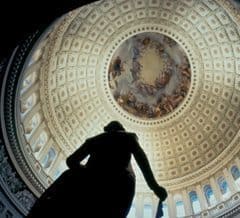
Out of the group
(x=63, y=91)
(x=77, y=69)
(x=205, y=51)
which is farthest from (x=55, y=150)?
(x=205, y=51)

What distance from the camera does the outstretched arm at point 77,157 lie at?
16.5 feet

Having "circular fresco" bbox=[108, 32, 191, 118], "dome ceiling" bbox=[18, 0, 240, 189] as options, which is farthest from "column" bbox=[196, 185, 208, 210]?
"circular fresco" bbox=[108, 32, 191, 118]

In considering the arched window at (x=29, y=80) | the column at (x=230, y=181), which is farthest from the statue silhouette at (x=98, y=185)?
the column at (x=230, y=181)

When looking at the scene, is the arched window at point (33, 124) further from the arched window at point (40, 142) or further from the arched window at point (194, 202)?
the arched window at point (194, 202)

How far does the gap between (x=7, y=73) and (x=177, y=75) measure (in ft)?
46.5

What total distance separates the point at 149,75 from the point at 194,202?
905cm

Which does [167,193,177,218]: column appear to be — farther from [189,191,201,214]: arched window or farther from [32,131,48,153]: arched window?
[32,131,48,153]: arched window

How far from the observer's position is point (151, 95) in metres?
26.4

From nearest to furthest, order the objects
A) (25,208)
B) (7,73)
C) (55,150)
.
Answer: (7,73) → (25,208) → (55,150)

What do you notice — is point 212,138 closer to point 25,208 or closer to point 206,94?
point 206,94

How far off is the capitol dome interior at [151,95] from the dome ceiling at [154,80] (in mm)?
63

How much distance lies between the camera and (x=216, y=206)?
63.8 feet

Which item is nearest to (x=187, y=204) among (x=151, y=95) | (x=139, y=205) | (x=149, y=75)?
(x=139, y=205)

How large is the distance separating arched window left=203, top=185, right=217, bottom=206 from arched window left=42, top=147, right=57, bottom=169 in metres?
8.45
